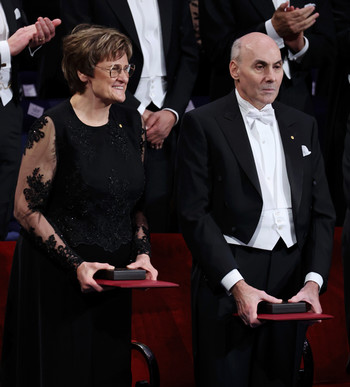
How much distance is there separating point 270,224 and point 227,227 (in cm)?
15

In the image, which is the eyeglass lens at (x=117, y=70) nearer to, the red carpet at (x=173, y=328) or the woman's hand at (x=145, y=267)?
the woman's hand at (x=145, y=267)

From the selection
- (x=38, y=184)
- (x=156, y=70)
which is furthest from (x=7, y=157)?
(x=38, y=184)

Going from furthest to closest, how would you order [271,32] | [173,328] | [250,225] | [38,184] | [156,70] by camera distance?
[156,70] < [271,32] < [173,328] < [250,225] < [38,184]

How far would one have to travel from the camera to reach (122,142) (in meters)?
2.83

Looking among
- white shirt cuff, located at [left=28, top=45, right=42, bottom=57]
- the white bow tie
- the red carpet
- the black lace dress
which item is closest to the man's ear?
the white bow tie

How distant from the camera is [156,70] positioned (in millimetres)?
3793

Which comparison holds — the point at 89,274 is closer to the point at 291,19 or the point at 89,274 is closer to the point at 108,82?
the point at 108,82

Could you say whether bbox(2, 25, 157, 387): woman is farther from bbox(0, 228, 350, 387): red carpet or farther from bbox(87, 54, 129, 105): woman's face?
bbox(0, 228, 350, 387): red carpet

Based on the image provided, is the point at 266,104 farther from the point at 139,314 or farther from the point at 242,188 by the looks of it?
→ the point at 139,314

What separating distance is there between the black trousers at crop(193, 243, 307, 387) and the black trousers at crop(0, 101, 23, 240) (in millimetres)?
1182

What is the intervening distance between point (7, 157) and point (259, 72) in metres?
1.29

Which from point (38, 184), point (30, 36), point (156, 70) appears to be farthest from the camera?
point (156, 70)

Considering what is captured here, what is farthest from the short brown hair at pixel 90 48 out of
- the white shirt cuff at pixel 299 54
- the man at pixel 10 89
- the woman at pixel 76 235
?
the white shirt cuff at pixel 299 54

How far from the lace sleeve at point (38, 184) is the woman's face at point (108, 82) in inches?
8.1
